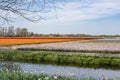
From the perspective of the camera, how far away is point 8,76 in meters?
9.20

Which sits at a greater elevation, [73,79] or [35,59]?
[73,79]

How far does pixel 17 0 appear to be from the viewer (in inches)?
382

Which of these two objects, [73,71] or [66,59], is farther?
[66,59]

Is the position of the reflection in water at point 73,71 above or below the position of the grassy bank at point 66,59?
above

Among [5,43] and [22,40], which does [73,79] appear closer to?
[5,43]

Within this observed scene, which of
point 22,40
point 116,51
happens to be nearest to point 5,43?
point 22,40

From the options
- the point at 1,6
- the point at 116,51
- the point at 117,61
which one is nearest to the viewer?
the point at 1,6

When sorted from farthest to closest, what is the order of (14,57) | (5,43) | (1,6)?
(5,43) < (14,57) < (1,6)

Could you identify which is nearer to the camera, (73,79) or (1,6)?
(73,79)

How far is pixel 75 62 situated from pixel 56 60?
2170 mm

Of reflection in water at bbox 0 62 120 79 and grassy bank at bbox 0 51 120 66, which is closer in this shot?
reflection in water at bbox 0 62 120 79

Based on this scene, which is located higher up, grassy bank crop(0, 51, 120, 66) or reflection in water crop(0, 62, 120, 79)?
reflection in water crop(0, 62, 120, 79)

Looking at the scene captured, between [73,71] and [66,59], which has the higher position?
[73,71]

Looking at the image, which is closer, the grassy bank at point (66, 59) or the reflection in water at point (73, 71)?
the reflection in water at point (73, 71)
